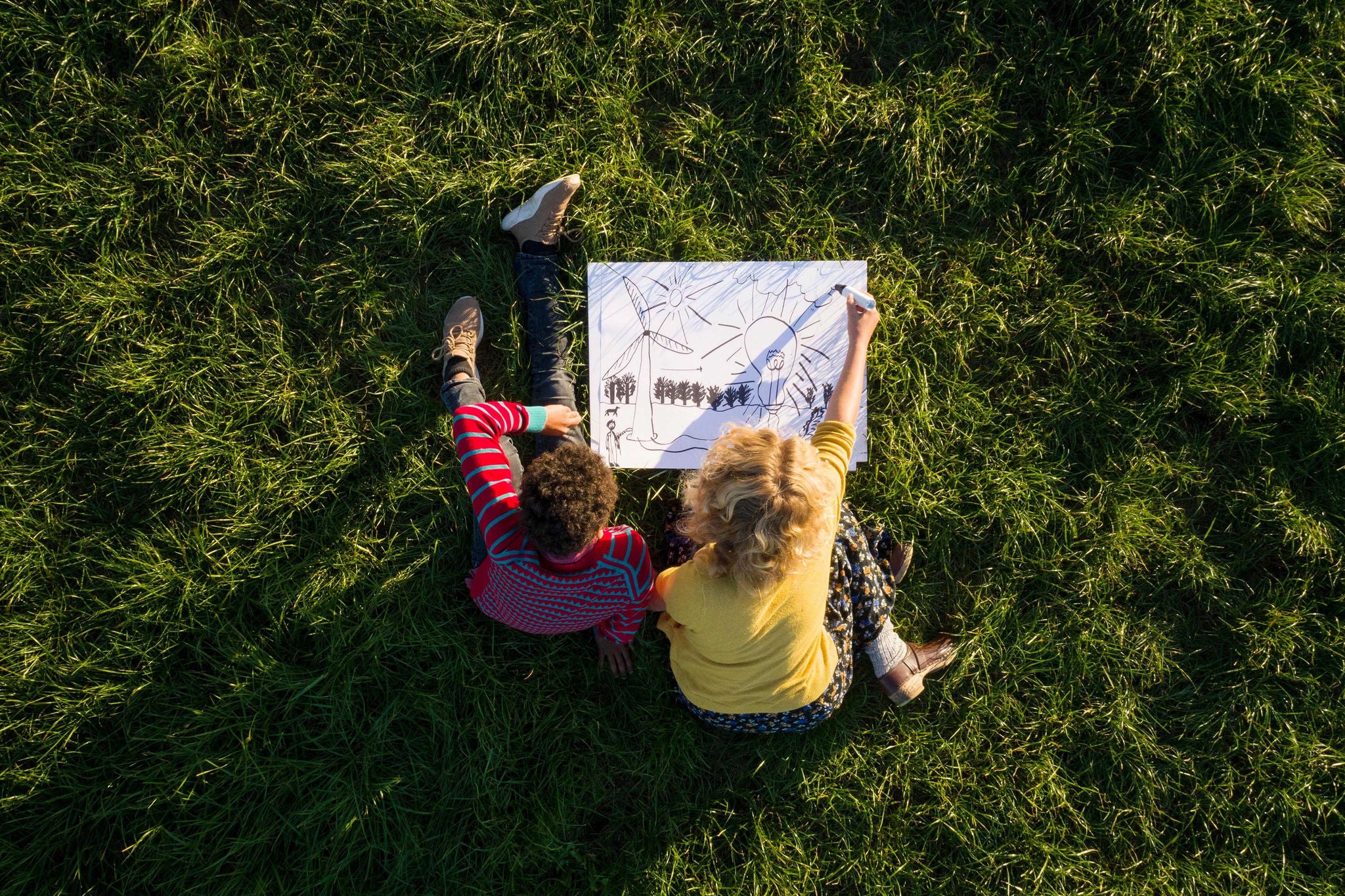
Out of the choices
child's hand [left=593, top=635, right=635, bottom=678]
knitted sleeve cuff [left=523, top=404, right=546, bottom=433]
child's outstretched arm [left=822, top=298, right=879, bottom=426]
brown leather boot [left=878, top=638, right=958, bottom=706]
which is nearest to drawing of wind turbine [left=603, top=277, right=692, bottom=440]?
knitted sleeve cuff [left=523, top=404, right=546, bottom=433]

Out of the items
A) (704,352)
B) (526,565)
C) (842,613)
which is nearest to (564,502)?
(526,565)

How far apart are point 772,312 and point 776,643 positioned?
1401 millimetres

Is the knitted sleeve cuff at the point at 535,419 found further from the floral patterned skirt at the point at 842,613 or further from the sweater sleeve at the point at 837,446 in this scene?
the sweater sleeve at the point at 837,446

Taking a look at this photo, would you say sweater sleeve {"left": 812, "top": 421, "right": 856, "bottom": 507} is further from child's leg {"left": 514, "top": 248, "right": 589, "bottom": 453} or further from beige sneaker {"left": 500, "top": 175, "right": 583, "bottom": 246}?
beige sneaker {"left": 500, "top": 175, "right": 583, "bottom": 246}

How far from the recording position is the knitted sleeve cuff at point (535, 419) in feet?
9.21

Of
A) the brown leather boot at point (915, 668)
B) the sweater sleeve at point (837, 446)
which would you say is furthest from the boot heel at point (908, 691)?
the sweater sleeve at point (837, 446)

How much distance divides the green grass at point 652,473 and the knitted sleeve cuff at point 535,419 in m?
0.31

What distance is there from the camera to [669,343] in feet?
10.1

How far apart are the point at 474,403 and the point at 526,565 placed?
2.52 feet

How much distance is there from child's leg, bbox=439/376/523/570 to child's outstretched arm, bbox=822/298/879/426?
1222mm

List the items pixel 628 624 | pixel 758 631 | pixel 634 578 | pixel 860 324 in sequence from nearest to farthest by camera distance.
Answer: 1. pixel 758 631
2. pixel 634 578
3. pixel 628 624
4. pixel 860 324

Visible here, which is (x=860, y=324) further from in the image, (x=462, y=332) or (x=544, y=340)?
(x=462, y=332)

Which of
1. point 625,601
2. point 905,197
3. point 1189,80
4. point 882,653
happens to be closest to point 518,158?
point 905,197

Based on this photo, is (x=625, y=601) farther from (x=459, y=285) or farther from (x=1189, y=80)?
(x=1189, y=80)
